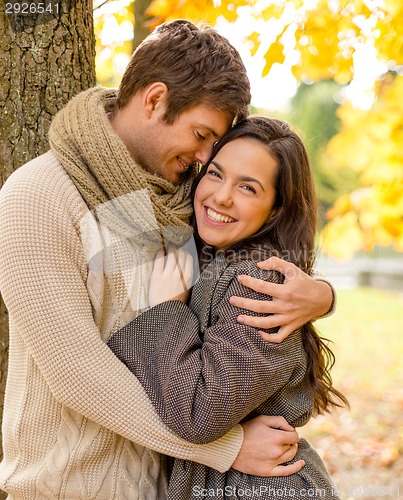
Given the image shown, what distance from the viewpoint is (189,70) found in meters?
2.30

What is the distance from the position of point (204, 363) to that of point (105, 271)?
413mm

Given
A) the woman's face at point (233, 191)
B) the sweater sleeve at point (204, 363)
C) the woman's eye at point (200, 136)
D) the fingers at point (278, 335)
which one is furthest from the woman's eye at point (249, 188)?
the fingers at point (278, 335)

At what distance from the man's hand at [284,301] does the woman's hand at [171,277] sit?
192 mm

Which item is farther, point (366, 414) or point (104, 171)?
point (366, 414)

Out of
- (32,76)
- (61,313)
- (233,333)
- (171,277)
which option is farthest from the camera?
(32,76)

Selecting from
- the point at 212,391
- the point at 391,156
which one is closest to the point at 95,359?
the point at 212,391

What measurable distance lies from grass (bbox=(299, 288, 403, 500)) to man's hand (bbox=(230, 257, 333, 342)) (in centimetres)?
200

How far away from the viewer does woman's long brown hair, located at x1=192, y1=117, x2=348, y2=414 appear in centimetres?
240

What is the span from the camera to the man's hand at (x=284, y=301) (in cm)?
211

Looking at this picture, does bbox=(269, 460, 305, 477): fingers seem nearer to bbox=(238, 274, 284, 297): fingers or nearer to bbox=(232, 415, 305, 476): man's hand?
bbox=(232, 415, 305, 476): man's hand

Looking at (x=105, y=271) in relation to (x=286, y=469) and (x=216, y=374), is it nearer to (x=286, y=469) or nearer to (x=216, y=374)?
(x=216, y=374)

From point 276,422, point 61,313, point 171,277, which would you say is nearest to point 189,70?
point 171,277

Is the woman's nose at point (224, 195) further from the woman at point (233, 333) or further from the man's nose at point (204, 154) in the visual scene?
the man's nose at point (204, 154)

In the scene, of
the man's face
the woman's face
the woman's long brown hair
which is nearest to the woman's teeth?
the woman's face
